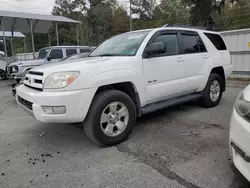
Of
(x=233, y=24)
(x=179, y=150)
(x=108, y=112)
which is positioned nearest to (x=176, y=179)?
(x=179, y=150)

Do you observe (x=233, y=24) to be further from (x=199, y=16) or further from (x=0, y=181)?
(x=0, y=181)

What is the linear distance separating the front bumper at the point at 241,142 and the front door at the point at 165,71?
5.47 ft

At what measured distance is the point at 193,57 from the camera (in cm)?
442

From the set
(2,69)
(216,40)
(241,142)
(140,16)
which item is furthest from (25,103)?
(140,16)

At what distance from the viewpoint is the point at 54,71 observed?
2.95 metres

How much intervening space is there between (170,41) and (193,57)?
0.64m

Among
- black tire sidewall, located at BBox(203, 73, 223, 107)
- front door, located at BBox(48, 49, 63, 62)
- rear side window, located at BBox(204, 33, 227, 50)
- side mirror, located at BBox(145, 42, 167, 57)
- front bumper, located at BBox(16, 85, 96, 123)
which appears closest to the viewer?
front bumper, located at BBox(16, 85, 96, 123)

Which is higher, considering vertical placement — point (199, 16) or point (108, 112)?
point (199, 16)

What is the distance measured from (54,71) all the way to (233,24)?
31.9 metres

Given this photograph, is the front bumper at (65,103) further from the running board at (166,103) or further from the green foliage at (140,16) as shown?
the green foliage at (140,16)

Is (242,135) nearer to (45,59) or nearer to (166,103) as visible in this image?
(166,103)

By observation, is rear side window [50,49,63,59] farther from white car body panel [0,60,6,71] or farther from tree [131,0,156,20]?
tree [131,0,156,20]

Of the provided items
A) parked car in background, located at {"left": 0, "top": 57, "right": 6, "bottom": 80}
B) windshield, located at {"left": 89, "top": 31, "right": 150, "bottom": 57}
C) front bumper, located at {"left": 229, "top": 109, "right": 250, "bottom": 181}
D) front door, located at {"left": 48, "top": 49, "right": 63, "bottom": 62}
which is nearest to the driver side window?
windshield, located at {"left": 89, "top": 31, "right": 150, "bottom": 57}

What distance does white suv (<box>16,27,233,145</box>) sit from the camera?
113 inches
